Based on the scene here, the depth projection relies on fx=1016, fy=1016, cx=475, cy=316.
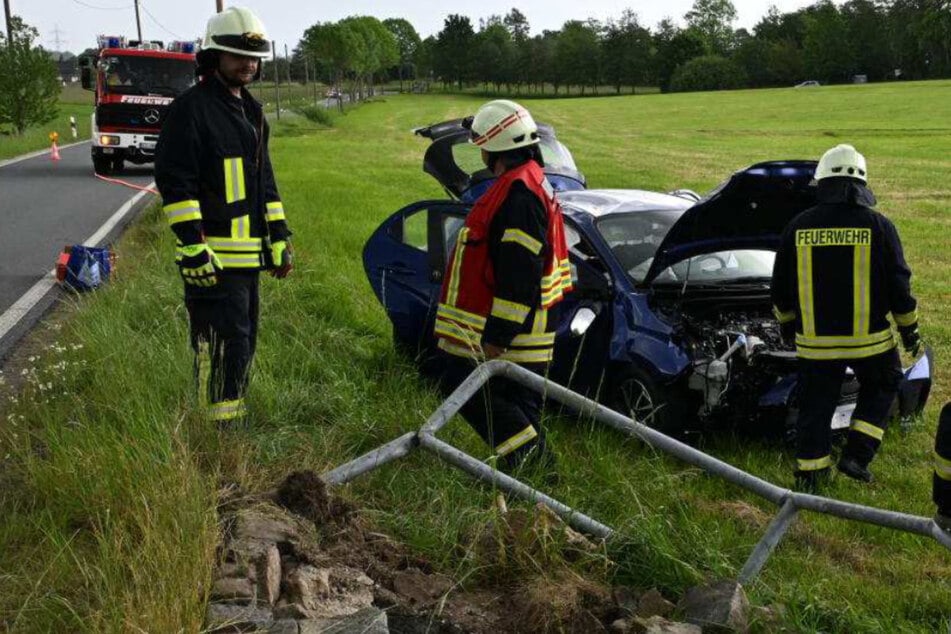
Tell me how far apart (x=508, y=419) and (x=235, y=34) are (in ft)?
6.51

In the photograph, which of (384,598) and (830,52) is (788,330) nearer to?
(384,598)

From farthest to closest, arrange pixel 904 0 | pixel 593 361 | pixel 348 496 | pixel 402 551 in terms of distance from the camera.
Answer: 1. pixel 904 0
2. pixel 593 361
3. pixel 348 496
4. pixel 402 551

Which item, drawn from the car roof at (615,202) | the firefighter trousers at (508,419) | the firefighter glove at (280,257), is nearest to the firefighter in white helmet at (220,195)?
the firefighter glove at (280,257)

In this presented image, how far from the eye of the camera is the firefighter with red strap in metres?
4.26

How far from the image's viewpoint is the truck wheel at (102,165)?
19797 mm

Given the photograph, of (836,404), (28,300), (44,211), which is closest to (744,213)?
(836,404)

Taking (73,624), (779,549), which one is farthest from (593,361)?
(73,624)

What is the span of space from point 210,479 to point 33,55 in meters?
30.3

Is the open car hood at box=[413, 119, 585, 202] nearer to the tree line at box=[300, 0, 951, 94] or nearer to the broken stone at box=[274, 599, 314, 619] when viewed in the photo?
the broken stone at box=[274, 599, 314, 619]

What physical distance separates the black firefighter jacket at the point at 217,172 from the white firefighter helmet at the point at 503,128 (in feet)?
3.28

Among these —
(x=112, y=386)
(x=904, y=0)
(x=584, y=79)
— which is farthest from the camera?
(x=584, y=79)

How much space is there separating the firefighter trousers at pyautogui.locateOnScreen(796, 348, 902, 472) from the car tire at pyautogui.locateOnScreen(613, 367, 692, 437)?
610mm

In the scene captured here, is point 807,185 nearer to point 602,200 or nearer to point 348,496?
point 602,200

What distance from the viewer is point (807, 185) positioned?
5.19 meters
